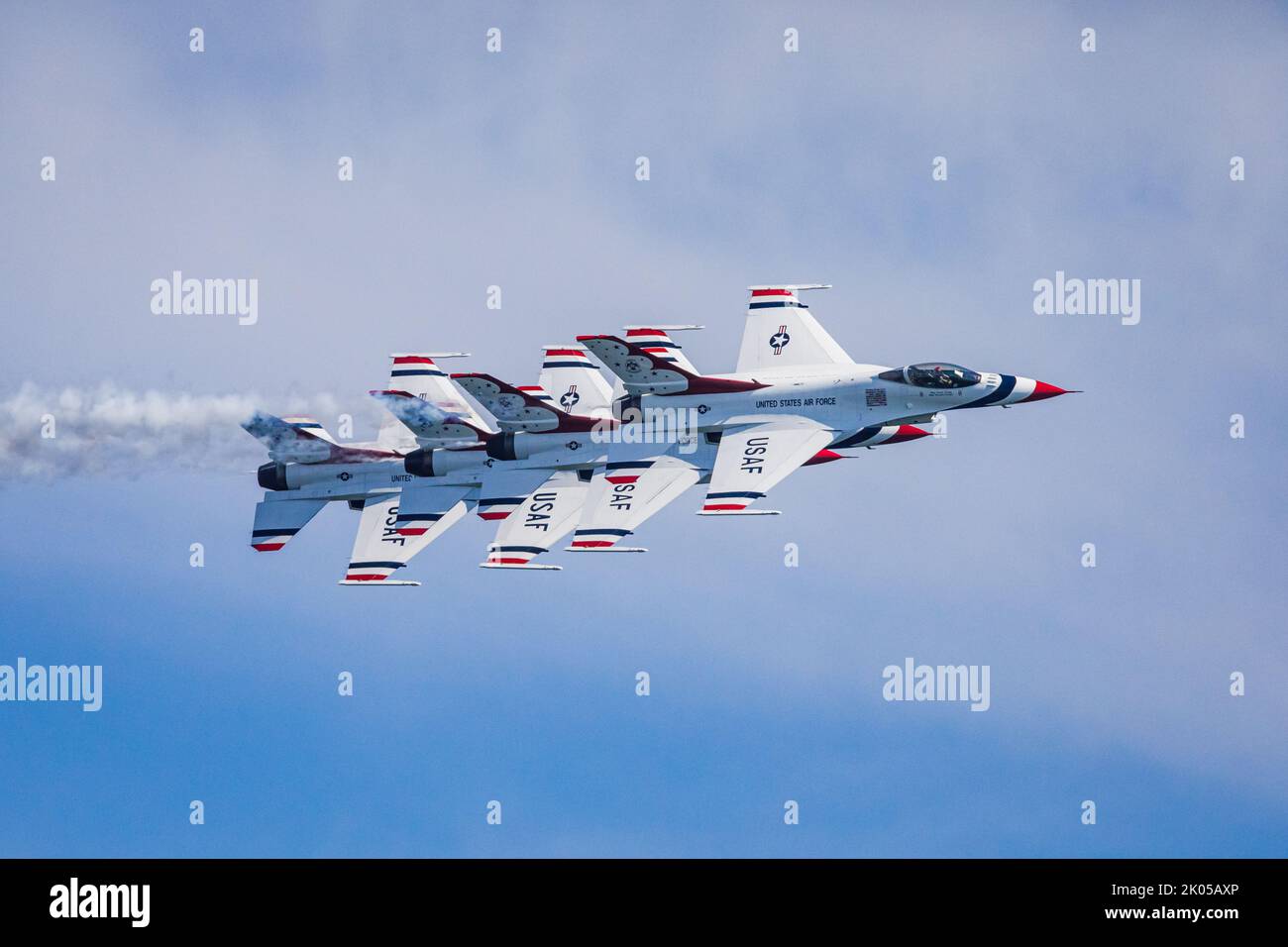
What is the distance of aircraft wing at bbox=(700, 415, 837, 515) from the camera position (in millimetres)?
69000

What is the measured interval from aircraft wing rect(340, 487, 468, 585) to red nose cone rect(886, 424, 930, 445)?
12811 mm

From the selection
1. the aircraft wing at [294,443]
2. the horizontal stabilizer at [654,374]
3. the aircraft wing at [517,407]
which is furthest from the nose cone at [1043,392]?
the aircraft wing at [294,443]

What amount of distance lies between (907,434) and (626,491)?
28.1ft

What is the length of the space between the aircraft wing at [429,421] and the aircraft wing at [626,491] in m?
4.33

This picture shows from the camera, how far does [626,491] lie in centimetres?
7119

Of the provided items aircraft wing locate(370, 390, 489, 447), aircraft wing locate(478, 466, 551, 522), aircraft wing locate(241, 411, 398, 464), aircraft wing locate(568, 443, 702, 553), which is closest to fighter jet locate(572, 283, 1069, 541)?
aircraft wing locate(568, 443, 702, 553)

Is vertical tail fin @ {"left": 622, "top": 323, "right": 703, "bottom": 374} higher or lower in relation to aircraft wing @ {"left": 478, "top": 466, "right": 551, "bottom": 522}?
higher

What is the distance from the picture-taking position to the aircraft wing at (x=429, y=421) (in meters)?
73.8

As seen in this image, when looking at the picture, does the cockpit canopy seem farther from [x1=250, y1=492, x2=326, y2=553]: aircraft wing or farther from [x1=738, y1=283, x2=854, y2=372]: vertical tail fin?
[x1=250, y1=492, x2=326, y2=553]: aircraft wing

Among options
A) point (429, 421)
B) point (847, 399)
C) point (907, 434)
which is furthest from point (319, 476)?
point (907, 434)

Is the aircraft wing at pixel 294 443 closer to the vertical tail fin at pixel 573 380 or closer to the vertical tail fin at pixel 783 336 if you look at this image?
the vertical tail fin at pixel 573 380

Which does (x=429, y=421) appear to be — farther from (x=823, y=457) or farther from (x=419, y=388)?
(x=823, y=457)

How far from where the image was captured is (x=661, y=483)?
71.2 m
